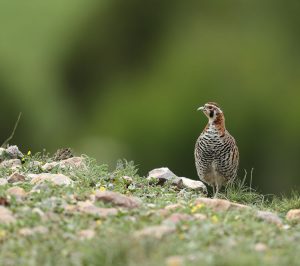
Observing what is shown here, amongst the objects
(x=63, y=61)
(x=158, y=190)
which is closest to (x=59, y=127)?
(x=63, y=61)

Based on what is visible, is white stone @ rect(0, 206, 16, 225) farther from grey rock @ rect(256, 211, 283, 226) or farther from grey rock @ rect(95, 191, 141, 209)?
grey rock @ rect(256, 211, 283, 226)

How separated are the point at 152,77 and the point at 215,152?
671 centimetres

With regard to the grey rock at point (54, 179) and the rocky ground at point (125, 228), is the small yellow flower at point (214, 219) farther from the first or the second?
the grey rock at point (54, 179)

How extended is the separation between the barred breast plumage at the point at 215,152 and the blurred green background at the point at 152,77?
3727 mm

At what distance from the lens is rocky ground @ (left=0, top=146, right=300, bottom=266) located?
20.9 feet

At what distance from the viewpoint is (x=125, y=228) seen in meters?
7.19

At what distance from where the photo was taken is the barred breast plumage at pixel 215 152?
11.5 meters

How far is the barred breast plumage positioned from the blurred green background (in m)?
3.73

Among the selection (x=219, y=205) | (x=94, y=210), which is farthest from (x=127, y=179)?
(x=94, y=210)

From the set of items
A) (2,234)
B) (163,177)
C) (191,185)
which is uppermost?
(2,234)

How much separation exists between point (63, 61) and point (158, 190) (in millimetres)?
8808

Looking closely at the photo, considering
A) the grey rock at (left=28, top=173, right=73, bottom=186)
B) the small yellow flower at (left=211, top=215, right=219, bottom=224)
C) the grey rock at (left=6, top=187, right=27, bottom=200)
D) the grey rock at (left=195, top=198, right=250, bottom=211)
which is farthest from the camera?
the grey rock at (left=28, top=173, right=73, bottom=186)

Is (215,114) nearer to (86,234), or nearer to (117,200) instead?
Result: (117,200)

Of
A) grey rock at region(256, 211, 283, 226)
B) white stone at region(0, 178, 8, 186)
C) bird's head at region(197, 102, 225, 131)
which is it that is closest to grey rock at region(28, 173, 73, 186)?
white stone at region(0, 178, 8, 186)
